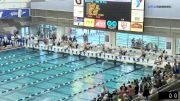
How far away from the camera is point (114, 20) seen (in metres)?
24.0

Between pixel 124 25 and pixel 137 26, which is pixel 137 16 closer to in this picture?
pixel 137 26

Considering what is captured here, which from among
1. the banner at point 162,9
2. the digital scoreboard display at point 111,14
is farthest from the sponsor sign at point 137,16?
the banner at point 162,9

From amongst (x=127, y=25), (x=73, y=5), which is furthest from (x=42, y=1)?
(x=127, y=25)

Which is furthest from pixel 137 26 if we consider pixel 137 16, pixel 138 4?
pixel 138 4

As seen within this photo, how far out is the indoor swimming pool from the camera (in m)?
15.8

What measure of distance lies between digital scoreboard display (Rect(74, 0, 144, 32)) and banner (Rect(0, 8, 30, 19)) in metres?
4.66

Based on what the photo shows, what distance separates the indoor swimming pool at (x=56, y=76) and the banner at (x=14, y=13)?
3.59m

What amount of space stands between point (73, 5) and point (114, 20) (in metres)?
3.37

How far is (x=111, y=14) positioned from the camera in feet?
79.1

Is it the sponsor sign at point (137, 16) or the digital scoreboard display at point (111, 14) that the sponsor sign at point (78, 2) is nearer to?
the digital scoreboard display at point (111, 14)

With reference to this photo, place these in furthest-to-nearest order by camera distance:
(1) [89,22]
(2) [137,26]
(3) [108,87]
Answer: (1) [89,22]
(2) [137,26]
(3) [108,87]

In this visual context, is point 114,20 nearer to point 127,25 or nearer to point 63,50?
point 127,25

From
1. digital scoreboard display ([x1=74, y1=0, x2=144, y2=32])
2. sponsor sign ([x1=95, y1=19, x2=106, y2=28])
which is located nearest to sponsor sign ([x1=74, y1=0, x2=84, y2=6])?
digital scoreboard display ([x1=74, y1=0, x2=144, y2=32])

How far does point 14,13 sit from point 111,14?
769cm
